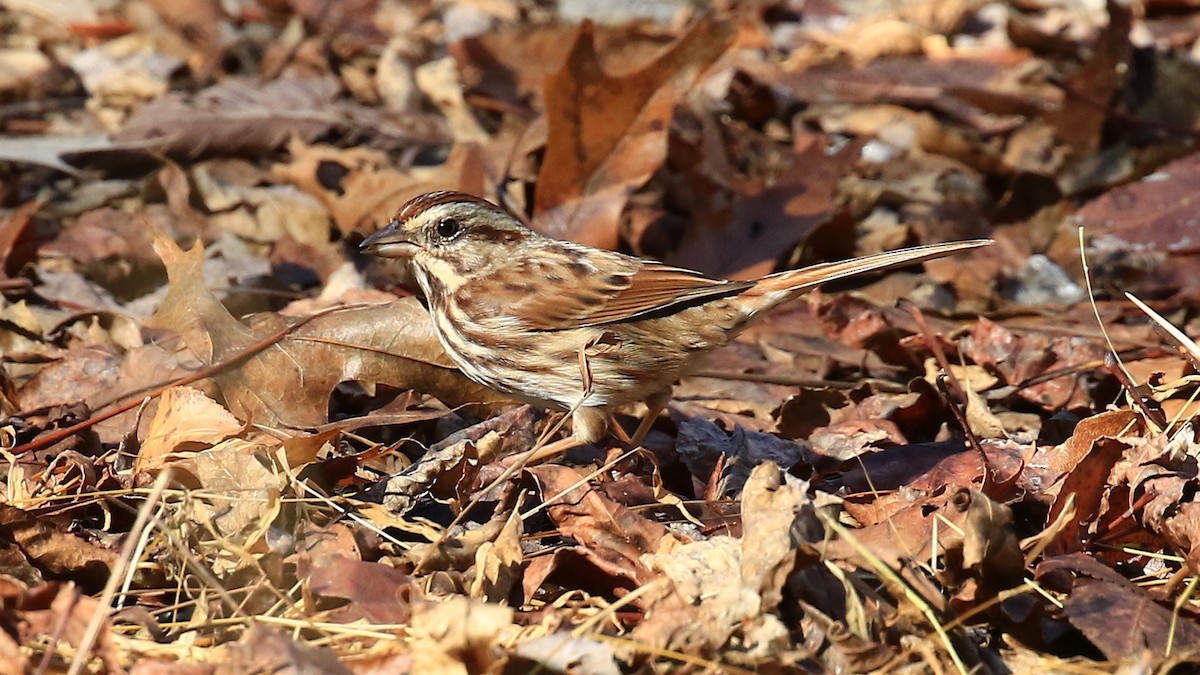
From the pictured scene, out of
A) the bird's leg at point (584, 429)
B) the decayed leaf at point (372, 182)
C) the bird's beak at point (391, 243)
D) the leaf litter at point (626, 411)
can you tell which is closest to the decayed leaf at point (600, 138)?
the leaf litter at point (626, 411)

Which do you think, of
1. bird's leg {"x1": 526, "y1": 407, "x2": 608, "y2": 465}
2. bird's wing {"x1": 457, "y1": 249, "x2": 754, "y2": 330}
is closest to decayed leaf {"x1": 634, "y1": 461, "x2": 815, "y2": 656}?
bird's leg {"x1": 526, "y1": 407, "x2": 608, "y2": 465}

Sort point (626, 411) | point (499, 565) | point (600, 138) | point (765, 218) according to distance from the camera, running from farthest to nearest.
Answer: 1. point (765, 218)
2. point (600, 138)
3. point (626, 411)
4. point (499, 565)

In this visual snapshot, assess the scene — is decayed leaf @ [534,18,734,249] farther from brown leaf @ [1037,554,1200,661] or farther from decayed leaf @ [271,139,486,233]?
brown leaf @ [1037,554,1200,661]

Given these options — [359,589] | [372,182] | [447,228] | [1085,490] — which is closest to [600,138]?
[372,182]

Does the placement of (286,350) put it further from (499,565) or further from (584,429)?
(499,565)

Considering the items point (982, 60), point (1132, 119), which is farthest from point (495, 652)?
point (982, 60)

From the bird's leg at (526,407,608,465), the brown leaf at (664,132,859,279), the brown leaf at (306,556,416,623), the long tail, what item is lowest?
the brown leaf at (664,132,859,279)
